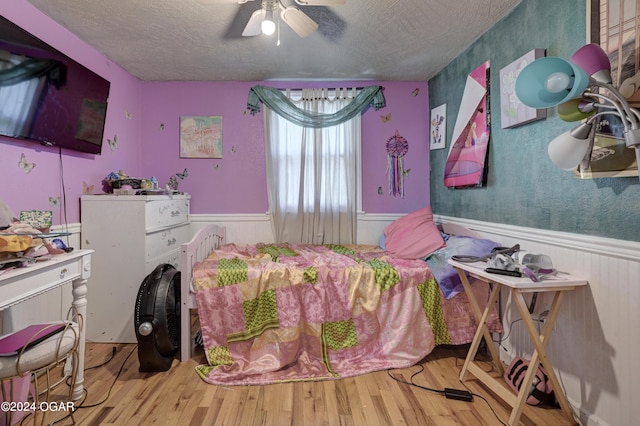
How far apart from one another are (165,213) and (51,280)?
127 cm

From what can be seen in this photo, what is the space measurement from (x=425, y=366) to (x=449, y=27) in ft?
7.93

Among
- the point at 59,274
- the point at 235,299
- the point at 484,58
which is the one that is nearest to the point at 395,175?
the point at 484,58

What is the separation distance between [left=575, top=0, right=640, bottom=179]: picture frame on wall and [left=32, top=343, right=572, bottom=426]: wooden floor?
1.29 meters

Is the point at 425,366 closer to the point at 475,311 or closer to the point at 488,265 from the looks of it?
the point at 475,311

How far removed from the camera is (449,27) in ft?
7.70

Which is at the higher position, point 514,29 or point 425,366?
point 514,29

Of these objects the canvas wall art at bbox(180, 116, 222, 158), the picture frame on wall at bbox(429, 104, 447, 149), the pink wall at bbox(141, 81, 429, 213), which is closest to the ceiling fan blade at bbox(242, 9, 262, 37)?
the pink wall at bbox(141, 81, 429, 213)

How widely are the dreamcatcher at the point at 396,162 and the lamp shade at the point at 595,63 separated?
2.14 meters

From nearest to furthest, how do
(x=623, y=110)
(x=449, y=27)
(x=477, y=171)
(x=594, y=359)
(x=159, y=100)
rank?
(x=623, y=110), (x=594, y=359), (x=449, y=27), (x=477, y=171), (x=159, y=100)

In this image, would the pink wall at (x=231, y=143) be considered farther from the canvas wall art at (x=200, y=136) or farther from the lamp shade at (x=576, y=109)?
the lamp shade at (x=576, y=109)

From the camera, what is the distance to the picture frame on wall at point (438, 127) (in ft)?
10.3

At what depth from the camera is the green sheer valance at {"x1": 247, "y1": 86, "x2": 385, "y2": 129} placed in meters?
3.30

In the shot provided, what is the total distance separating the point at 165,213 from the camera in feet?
9.15

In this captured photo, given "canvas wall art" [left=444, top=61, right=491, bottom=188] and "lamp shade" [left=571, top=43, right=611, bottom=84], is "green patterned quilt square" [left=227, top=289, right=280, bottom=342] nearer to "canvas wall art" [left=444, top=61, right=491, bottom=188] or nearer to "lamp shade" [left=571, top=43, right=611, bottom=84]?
"canvas wall art" [left=444, top=61, right=491, bottom=188]
